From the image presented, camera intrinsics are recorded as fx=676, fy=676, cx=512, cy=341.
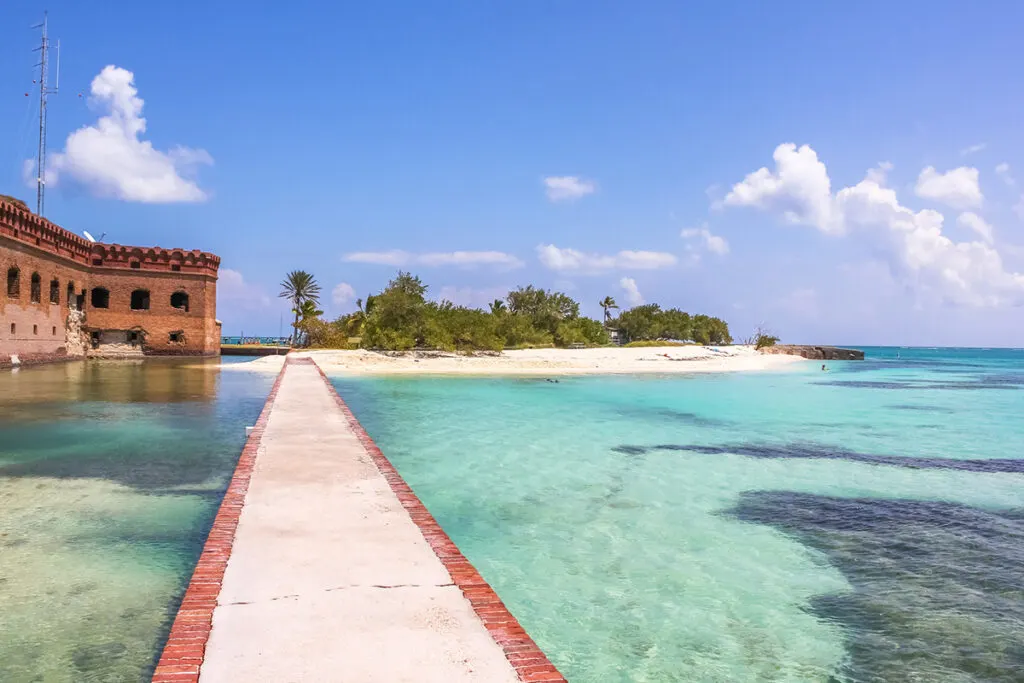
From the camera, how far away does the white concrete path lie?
12.0 ft

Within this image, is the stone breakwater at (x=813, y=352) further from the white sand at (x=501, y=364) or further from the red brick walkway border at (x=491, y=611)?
the red brick walkway border at (x=491, y=611)

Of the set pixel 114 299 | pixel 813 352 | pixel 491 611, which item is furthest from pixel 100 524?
pixel 813 352

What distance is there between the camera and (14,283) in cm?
3344

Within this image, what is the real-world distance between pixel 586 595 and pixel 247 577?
3286 mm

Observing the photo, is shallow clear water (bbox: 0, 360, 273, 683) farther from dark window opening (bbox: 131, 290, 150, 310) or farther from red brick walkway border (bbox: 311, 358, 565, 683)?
dark window opening (bbox: 131, 290, 150, 310)

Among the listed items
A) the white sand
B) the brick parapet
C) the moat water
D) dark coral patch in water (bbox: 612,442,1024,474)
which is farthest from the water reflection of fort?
dark coral patch in water (bbox: 612,442,1024,474)

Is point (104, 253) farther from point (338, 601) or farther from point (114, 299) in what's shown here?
point (338, 601)

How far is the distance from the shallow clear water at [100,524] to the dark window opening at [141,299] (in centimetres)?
3027

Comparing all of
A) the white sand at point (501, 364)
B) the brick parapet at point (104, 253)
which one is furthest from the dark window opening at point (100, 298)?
the white sand at point (501, 364)

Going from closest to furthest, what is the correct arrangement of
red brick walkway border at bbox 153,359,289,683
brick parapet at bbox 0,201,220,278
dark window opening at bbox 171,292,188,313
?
red brick walkway border at bbox 153,359,289,683, brick parapet at bbox 0,201,220,278, dark window opening at bbox 171,292,188,313

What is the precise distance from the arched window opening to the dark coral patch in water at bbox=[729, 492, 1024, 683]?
118 ft

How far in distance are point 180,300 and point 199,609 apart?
48.3 meters

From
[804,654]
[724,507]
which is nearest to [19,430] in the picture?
[724,507]

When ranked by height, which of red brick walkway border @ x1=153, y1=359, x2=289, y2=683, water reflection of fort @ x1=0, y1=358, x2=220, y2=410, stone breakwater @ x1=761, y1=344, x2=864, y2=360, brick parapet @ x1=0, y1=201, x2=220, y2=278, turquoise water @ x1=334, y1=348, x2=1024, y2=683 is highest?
brick parapet @ x1=0, y1=201, x2=220, y2=278
